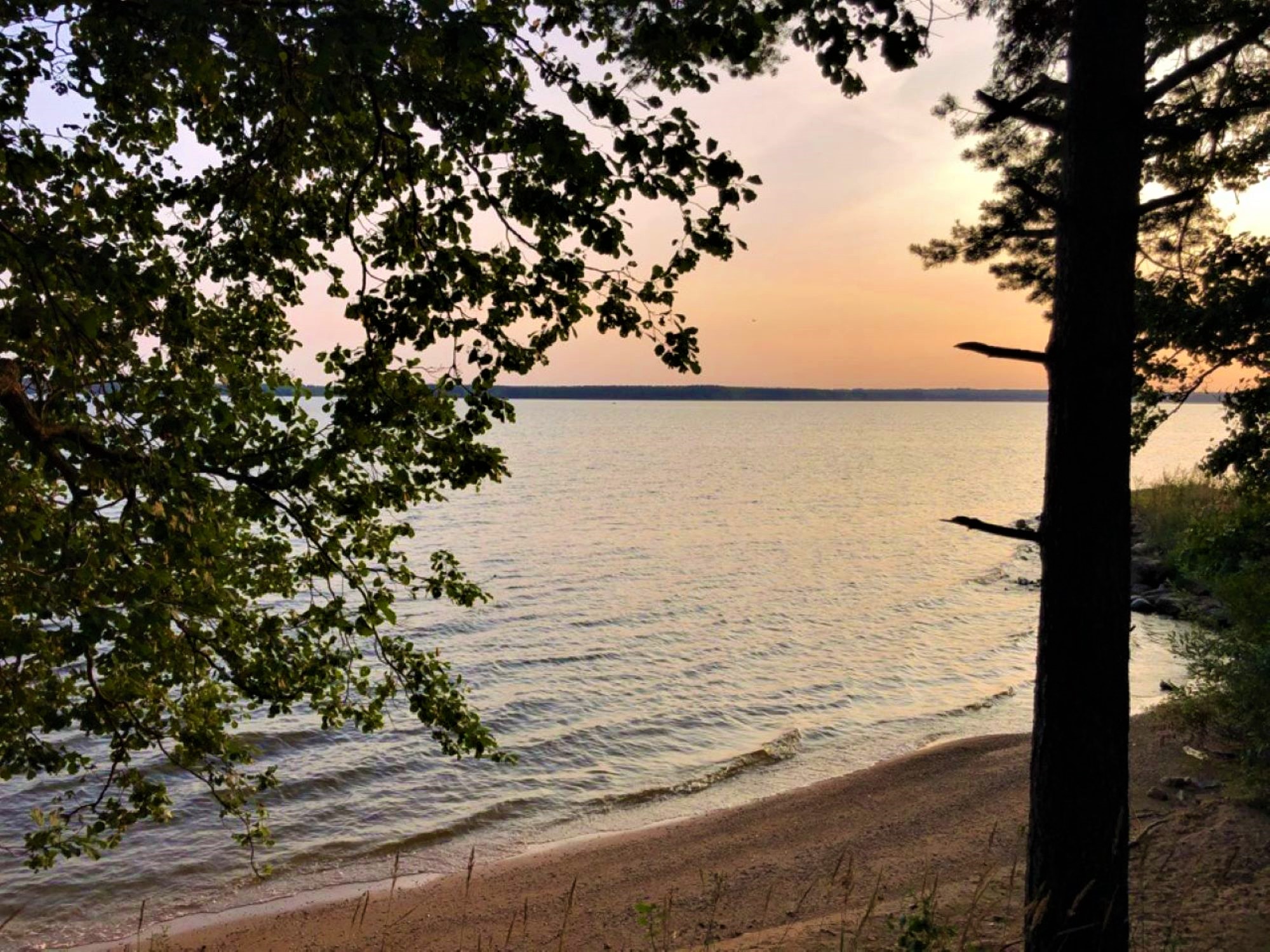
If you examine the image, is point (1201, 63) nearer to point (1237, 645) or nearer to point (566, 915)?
point (566, 915)

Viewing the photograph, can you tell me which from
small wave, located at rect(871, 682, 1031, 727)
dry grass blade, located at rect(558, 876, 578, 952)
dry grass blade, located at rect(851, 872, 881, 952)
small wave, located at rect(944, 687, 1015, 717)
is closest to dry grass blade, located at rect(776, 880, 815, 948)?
dry grass blade, located at rect(851, 872, 881, 952)

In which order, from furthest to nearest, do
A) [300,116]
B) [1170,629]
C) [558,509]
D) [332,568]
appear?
[558,509], [1170,629], [332,568], [300,116]

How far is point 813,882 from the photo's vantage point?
984 cm

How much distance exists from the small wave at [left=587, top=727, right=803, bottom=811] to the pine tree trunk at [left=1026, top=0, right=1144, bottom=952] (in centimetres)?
876

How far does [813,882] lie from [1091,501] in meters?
6.60

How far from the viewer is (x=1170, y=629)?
23234mm

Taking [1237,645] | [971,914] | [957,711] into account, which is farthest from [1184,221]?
[957,711]

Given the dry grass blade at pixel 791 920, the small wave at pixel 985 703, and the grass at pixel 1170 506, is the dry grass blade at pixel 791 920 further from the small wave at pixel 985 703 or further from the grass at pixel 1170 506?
the grass at pixel 1170 506

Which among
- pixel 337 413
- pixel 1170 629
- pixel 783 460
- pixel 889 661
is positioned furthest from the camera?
pixel 783 460

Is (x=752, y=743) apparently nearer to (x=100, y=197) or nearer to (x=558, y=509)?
(x=100, y=197)

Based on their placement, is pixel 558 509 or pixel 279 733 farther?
pixel 558 509

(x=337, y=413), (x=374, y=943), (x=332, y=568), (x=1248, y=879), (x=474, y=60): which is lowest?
(x=374, y=943)

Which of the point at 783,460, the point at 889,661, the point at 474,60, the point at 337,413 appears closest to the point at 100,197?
the point at 337,413

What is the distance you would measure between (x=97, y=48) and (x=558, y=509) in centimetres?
4256
